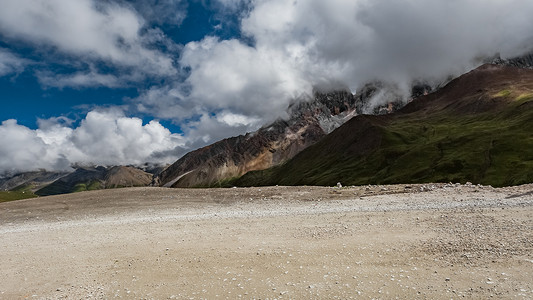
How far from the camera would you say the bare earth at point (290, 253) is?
12359 mm

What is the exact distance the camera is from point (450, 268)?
13227 mm

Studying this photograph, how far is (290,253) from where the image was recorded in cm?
1617

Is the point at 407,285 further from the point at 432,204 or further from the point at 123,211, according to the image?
the point at 123,211

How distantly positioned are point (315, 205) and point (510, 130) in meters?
169

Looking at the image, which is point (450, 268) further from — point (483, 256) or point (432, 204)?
point (432, 204)

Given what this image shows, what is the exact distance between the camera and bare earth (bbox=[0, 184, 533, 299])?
40.5ft

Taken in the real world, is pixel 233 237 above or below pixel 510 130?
below

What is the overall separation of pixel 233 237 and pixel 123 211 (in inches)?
771

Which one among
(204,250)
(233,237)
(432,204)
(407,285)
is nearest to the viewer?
(407,285)

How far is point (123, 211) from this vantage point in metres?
34.5

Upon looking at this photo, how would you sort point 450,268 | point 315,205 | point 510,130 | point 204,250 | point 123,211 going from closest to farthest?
1. point 450,268
2. point 204,250
3. point 315,205
4. point 123,211
5. point 510,130

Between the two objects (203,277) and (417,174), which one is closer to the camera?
(203,277)

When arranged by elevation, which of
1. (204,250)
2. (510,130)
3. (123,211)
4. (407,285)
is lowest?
(407,285)

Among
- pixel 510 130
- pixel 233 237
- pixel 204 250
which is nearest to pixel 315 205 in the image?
pixel 233 237
